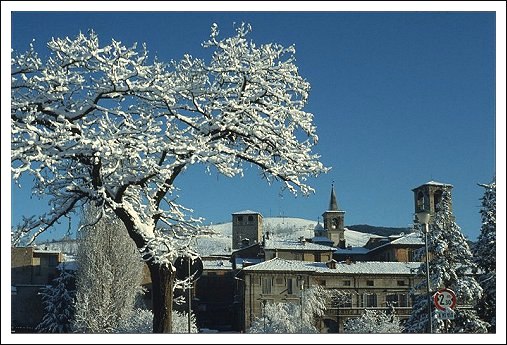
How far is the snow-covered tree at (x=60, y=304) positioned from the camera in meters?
41.8

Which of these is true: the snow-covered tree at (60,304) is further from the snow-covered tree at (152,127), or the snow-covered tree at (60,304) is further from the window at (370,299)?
the snow-covered tree at (152,127)

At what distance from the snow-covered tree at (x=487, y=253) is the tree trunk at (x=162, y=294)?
675 inches

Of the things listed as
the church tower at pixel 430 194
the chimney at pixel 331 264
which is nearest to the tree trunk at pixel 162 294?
the chimney at pixel 331 264

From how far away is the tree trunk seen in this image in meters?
10.2

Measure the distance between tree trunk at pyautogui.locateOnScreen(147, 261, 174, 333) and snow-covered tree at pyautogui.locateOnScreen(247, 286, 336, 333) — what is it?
1218 inches

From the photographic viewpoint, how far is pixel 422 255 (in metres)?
29.4

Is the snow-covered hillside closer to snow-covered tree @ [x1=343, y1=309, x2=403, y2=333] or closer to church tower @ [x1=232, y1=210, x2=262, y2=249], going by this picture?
church tower @ [x1=232, y1=210, x2=262, y2=249]

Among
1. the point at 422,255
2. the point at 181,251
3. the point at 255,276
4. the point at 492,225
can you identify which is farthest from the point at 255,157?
the point at 255,276

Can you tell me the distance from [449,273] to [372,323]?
13.6 m

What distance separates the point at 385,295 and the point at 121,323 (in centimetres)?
2055

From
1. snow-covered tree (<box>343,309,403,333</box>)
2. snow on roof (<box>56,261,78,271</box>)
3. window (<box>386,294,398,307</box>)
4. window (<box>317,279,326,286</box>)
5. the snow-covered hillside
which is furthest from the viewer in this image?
the snow-covered hillside

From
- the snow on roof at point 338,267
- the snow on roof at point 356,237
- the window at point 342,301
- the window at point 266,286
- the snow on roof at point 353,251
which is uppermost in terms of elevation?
the snow on roof at point 356,237

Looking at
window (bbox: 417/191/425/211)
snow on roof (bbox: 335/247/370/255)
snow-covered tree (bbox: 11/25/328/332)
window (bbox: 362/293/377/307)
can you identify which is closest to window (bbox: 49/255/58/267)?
window (bbox: 362/293/377/307)

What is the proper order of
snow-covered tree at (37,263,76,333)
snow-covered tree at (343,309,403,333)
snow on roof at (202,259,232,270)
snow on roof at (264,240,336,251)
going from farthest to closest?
snow on roof at (264,240,336,251) < snow on roof at (202,259,232,270) < snow-covered tree at (37,263,76,333) < snow-covered tree at (343,309,403,333)
